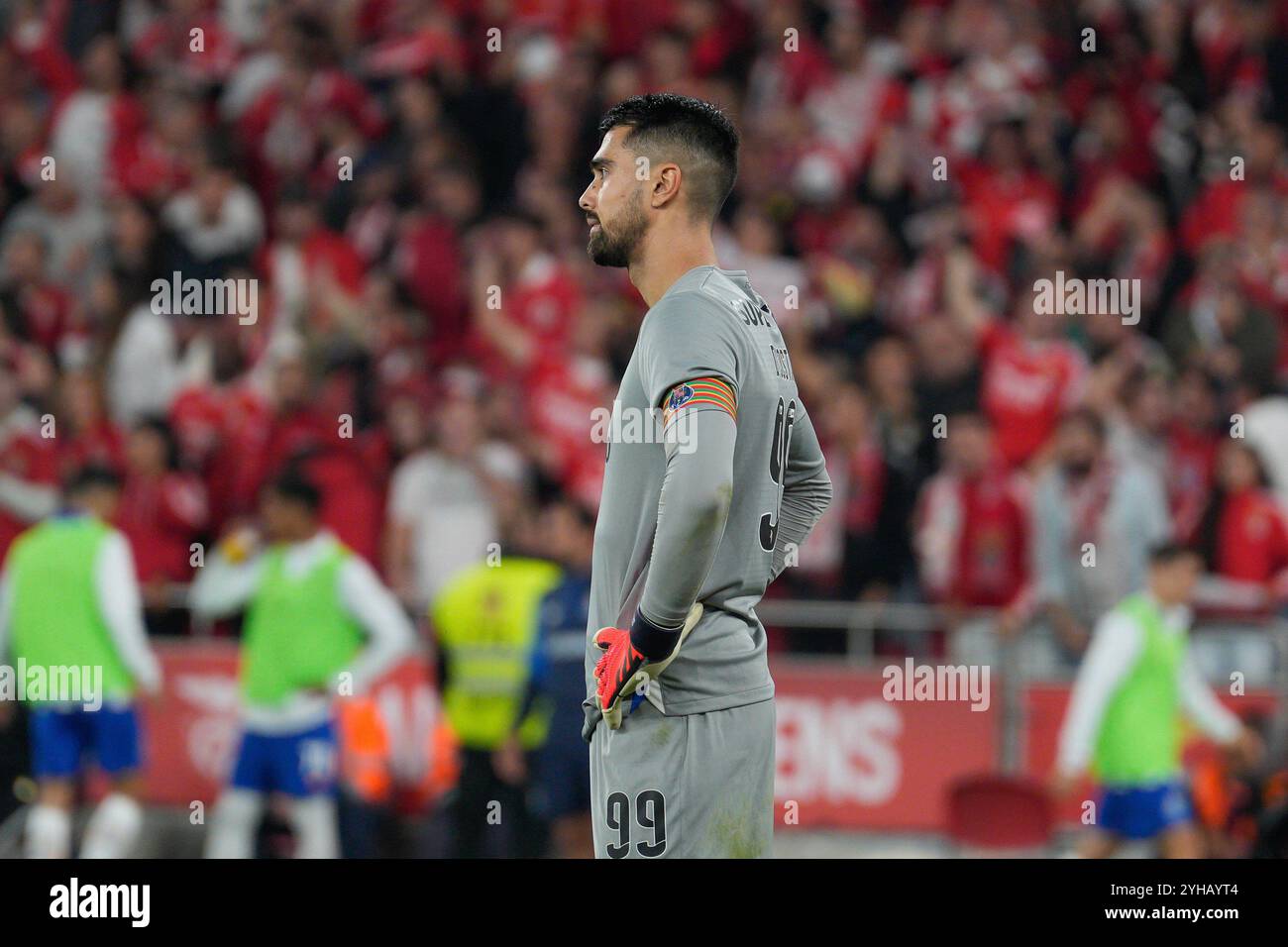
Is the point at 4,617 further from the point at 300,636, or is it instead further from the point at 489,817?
the point at 489,817

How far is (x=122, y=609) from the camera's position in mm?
9039

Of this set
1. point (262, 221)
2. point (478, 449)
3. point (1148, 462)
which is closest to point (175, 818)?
point (478, 449)

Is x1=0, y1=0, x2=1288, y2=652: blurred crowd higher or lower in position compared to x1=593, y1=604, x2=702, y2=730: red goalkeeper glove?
higher

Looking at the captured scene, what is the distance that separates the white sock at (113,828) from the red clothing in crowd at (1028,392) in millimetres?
4969

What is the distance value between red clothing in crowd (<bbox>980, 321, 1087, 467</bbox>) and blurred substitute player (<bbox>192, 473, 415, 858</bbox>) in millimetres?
3729

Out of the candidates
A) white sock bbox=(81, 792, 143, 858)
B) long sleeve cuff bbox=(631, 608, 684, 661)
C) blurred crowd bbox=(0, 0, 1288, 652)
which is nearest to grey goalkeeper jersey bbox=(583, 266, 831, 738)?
long sleeve cuff bbox=(631, 608, 684, 661)

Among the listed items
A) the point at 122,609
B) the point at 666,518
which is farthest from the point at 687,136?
the point at 122,609

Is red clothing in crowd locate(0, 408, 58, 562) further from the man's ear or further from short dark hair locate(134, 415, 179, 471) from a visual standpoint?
the man's ear

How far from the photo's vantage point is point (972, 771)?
9.44m

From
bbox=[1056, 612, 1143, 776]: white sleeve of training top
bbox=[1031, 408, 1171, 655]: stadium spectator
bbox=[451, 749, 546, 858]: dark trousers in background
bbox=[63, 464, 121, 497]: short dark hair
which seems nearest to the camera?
bbox=[1056, 612, 1143, 776]: white sleeve of training top

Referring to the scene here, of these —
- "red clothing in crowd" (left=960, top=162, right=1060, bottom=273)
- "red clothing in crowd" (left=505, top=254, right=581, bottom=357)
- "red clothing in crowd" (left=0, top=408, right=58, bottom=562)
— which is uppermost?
"red clothing in crowd" (left=960, top=162, right=1060, bottom=273)

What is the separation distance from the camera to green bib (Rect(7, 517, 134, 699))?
9.09m
